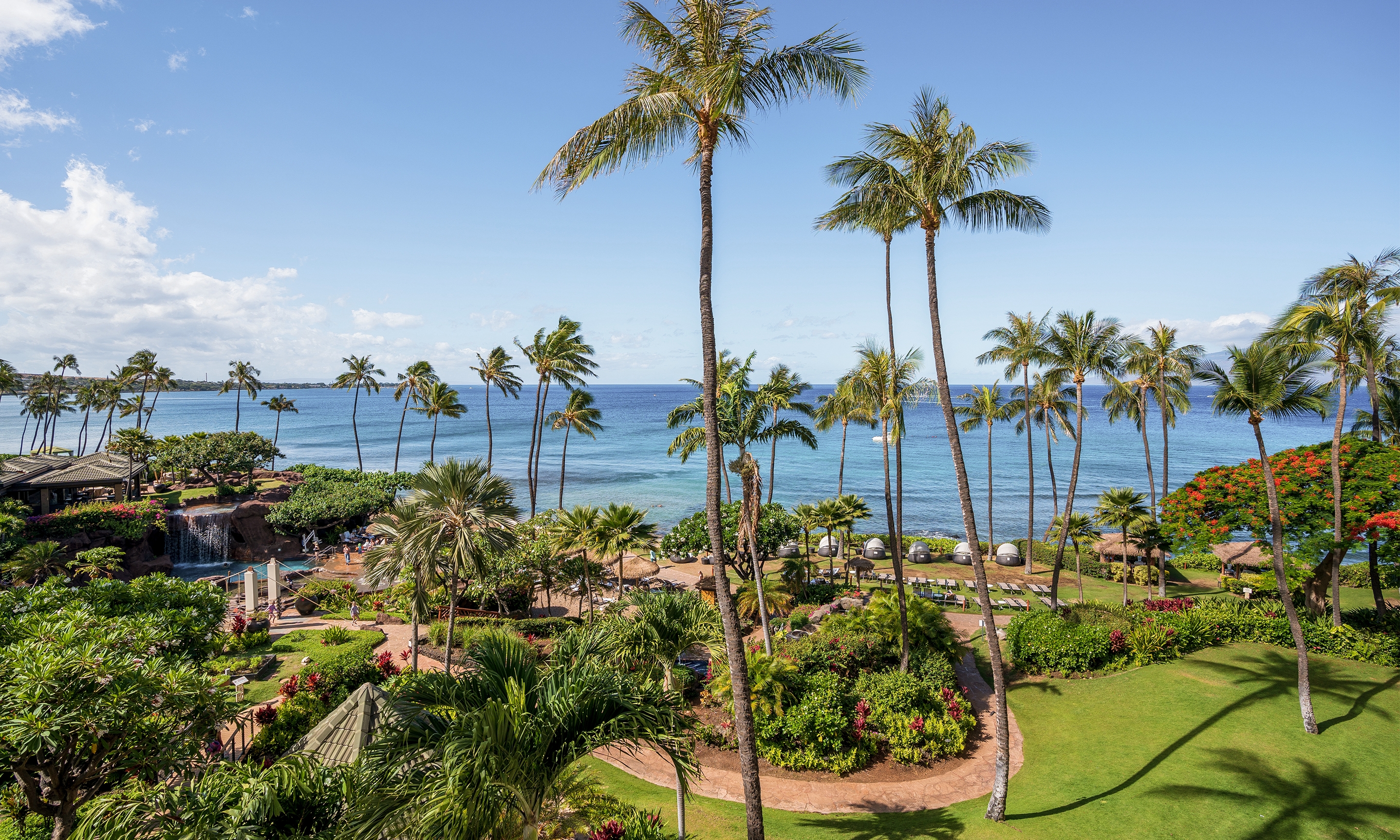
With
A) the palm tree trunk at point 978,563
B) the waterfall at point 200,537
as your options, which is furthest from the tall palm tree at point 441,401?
the palm tree trunk at point 978,563

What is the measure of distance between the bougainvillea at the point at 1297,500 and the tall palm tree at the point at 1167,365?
43.0 feet

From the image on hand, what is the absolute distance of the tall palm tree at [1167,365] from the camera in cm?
3294

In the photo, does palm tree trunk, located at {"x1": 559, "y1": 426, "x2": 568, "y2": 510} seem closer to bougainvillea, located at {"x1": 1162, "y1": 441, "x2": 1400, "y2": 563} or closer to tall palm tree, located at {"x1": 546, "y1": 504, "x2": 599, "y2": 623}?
tall palm tree, located at {"x1": 546, "y1": 504, "x2": 599, "y2": 623}

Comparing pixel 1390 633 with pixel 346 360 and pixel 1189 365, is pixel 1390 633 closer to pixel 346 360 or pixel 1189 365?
pixel 1189 365

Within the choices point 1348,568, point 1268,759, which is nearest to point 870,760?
point 1268,759

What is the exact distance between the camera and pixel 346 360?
5850 centimetres

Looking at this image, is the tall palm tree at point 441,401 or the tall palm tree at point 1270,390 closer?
the tall palm tree at point 1270,390

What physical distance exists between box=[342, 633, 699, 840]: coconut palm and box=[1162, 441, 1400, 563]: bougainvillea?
795 inches

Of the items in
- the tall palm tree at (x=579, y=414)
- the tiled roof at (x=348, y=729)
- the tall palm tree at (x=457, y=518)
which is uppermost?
the tall palm tree at (x=579, y=414)

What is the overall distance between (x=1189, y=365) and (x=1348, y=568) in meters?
12.4

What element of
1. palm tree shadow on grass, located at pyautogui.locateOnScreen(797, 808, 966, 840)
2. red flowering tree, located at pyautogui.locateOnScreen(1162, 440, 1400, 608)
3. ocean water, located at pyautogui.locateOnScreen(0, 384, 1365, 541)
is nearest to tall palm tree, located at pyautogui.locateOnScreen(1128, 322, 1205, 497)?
red flowering tree, located at pyautogui.locateOnScreen(1162, 440, 1400, 608)

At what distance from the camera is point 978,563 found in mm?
12586

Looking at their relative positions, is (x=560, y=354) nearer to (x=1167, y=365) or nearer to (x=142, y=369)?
(x=1167, y=365)

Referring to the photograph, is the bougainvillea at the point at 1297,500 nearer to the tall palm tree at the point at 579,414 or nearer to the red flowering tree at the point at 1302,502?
the red flowering tree at the point at 1302,502
